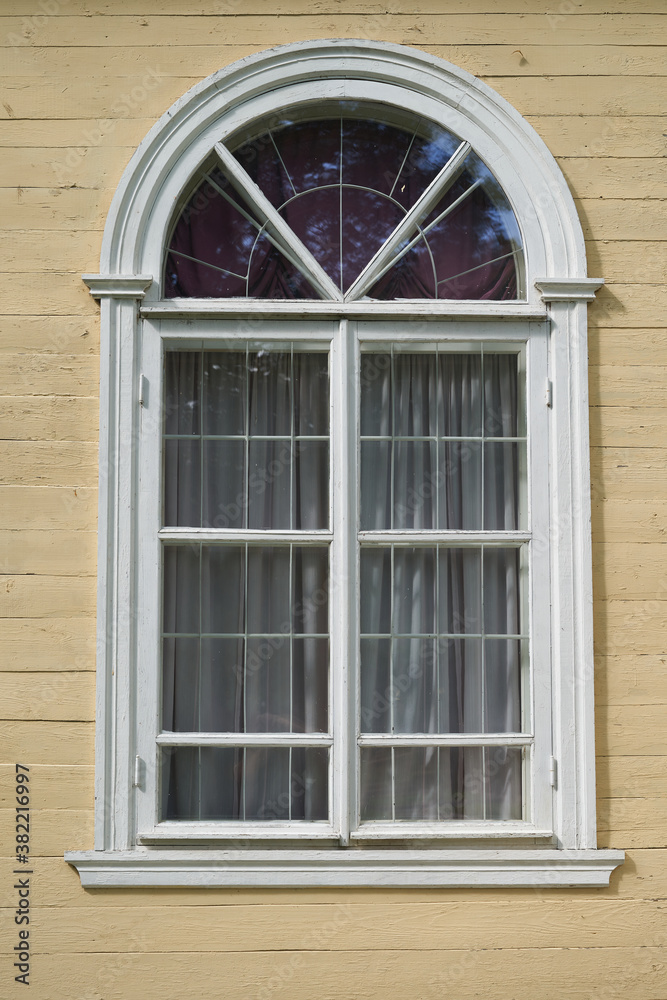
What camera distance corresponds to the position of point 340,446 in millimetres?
3049

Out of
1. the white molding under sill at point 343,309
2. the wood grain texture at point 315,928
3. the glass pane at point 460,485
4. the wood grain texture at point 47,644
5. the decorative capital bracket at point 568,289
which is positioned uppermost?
the decorative capital bracket at point 568,289

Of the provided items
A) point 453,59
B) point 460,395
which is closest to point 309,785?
point 460,395

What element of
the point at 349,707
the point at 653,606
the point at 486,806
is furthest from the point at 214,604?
the point at 653,606

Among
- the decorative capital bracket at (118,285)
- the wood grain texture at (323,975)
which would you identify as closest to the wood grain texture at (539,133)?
the decorative capital bracket at (118,285)

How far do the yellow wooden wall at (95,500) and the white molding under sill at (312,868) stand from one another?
57 mm

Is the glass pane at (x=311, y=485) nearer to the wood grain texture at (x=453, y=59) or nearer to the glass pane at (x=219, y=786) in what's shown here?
the glass pane at (x=219, y=786)

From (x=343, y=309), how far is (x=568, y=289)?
825 millimetres

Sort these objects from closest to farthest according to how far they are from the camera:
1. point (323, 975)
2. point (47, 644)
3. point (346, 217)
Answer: point (323, 975) < point (47, 644) < point (346, 217)

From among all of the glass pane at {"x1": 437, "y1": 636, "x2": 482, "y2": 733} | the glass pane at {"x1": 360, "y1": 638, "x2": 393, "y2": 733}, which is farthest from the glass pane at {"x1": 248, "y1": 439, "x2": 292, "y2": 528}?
the glass pane at {"x1": 437, "y1": 636, "x2": 482, "y2": 733}

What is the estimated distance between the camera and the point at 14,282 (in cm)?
306

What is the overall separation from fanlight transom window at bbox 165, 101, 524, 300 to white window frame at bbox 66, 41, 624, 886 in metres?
0.07

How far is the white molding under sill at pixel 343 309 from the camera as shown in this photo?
3047 mm

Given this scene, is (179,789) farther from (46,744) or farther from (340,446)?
(340,446)

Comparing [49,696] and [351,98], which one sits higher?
[351,98]
